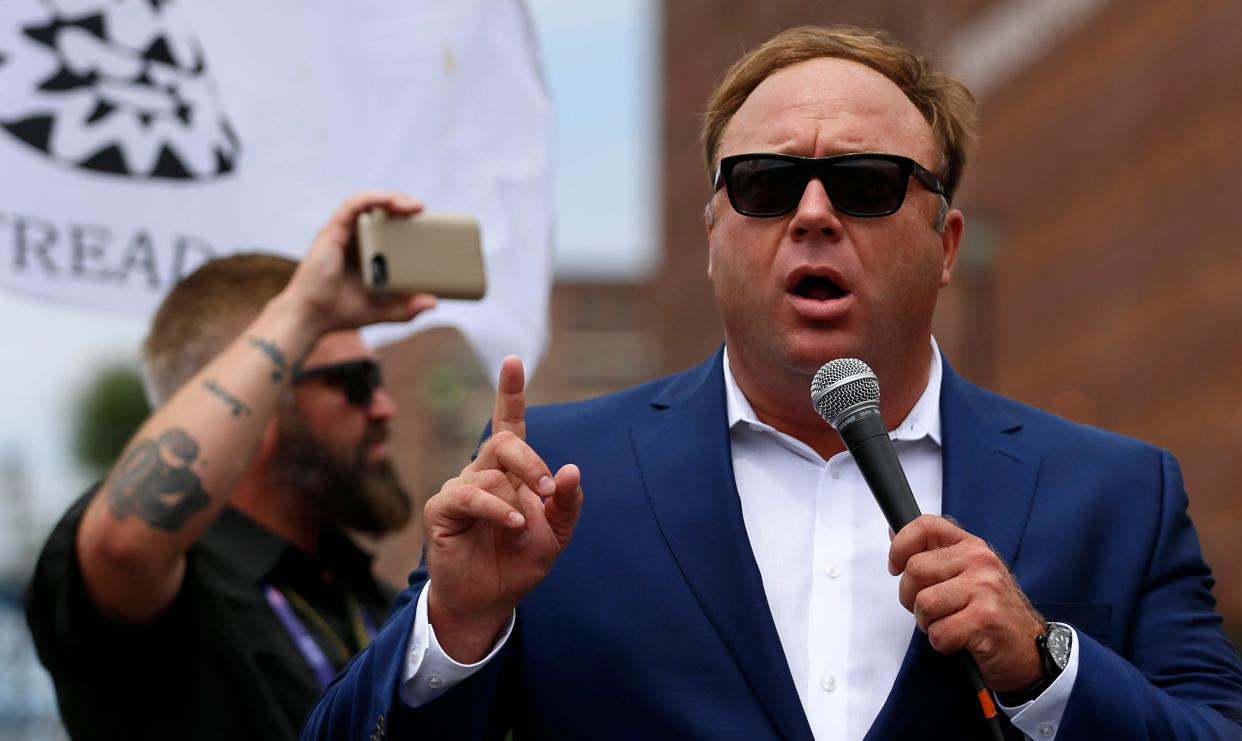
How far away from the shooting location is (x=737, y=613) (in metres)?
3.13

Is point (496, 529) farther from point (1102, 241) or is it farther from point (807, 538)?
point (1102, 241)

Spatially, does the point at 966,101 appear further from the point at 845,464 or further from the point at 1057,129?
the point at 1057,129

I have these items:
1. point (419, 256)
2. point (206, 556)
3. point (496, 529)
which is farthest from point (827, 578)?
point (206, 556)

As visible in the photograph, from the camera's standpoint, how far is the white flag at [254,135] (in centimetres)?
509

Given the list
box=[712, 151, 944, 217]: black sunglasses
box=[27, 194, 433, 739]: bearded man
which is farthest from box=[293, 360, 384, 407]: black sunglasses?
box=[712, 151, 944, 217]: black sunglasses

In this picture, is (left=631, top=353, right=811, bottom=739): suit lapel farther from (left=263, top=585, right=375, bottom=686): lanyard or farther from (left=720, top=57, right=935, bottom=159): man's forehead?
(left=263, top=585, right=375, bottom=686): lanyard

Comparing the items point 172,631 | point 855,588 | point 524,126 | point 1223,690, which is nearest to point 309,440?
point 172,631

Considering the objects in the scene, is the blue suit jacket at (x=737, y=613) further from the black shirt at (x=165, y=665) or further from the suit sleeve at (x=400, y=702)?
the black shirt at (x=165, y=665)

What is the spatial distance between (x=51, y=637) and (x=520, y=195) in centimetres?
215

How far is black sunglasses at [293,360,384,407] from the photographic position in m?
5.12

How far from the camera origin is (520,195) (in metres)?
5.85

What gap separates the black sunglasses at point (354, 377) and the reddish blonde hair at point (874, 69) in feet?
5.37

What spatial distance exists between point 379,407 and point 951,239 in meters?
1.92

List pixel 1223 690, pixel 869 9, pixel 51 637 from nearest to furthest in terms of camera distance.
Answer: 1. pixel 1223 690
2. pixel 51 637
3. pixel 869 9
